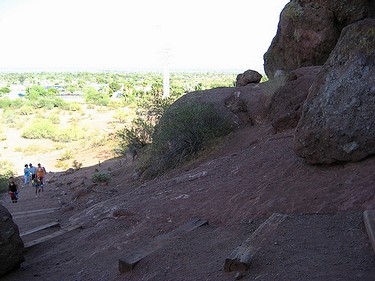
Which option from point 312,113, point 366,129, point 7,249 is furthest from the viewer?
point 7,249

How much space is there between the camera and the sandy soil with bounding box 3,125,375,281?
13.0 ft

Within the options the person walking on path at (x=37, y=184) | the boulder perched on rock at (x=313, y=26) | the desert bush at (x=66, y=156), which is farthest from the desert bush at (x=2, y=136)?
the boulder perched on rock at (x=313, y=26)

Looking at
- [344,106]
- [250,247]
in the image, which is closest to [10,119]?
[344,106]

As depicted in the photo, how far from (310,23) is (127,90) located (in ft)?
196

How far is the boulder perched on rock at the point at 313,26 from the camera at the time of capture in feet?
45.0

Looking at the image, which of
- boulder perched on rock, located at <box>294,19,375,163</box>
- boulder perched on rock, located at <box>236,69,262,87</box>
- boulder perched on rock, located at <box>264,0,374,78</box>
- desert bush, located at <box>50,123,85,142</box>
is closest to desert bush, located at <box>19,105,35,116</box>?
desert bush, located at <box>50,123,85,142</box>

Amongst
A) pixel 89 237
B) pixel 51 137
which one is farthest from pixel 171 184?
pixel 51 137

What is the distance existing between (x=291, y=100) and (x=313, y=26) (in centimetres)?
484

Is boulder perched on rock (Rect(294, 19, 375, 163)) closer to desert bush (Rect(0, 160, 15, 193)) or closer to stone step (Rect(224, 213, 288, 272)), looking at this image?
stone step (Rect(224, 213, 288, 272))

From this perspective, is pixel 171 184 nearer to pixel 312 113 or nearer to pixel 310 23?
pixel 312 113

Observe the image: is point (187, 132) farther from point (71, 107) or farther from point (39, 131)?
point (71, 107)

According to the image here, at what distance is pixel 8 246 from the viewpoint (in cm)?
656

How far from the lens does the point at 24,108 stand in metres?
54.6

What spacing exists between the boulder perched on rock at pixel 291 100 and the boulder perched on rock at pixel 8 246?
633 centimetres
